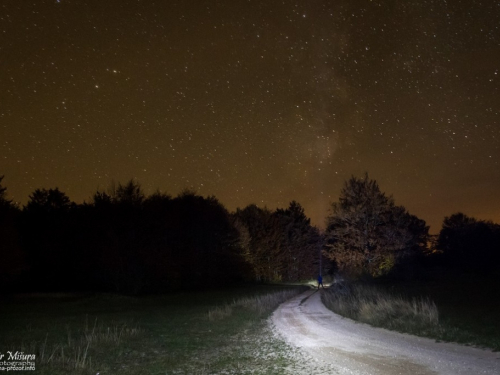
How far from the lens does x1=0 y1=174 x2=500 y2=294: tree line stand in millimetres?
47344

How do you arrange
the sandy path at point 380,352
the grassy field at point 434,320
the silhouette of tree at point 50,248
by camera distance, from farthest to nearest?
the silhouette of tree at point 50,248, the grassy field at point 434,320, the sandy path at point 380,352

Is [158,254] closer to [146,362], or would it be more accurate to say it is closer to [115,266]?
[115,266]

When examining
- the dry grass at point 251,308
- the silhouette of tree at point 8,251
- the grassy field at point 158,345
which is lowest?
the dry grass at point 251,308

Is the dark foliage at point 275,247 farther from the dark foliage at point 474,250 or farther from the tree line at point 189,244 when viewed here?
the dark foliage at point 474,250

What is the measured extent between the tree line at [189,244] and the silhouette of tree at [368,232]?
118 mm

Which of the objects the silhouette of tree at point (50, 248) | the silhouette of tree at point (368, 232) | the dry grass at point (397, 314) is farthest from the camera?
the silhouette of tree at point (50, 248)

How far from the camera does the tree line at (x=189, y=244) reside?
47.3 metres

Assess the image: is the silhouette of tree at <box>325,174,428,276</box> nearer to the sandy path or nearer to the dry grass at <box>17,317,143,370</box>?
the sandy path

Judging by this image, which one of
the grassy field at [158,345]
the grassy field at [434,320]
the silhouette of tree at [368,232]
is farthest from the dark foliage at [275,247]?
the grassy field at [434,320]

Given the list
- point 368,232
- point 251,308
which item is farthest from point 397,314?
point 368,232

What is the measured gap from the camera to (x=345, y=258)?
4788 cm

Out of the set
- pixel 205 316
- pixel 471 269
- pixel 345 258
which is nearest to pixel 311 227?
pixel 471 269

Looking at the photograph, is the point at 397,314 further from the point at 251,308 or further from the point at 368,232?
the point at 368,232

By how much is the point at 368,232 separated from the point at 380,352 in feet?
120
